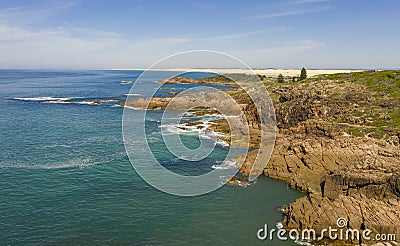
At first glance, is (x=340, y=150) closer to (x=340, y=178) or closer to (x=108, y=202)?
(x=340, y=178)

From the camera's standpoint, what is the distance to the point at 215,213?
32469 mm

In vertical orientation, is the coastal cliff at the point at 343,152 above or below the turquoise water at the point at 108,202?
above

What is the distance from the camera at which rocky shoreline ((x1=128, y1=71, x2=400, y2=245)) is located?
29062 millimetres

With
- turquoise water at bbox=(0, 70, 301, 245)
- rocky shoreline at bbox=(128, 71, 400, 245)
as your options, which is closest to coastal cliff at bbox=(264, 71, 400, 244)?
rocky shoreline at bbox=(128, 71, 400, 245)

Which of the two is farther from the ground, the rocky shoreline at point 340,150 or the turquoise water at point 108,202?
the rocky shoreline at point 340,150

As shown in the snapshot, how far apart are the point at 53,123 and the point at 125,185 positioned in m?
41.2

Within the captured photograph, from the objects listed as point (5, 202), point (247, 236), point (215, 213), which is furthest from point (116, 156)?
point (247, 236)

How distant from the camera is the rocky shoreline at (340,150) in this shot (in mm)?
29062

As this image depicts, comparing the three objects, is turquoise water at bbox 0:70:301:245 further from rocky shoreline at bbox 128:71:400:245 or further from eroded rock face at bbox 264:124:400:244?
rocky shoreline at bbox 128:71:400:245

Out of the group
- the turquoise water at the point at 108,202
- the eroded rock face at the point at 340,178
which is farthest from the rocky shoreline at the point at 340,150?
the turquoise water at the point at 108,202

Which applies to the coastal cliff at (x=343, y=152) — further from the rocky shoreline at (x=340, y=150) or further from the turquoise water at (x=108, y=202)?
the turquoise water at (x=108, y=202)

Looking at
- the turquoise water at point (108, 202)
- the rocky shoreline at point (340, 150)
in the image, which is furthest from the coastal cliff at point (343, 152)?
Result: the turquoise water at point (108, 202)

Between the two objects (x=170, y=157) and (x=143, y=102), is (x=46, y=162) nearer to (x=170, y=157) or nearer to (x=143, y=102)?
(x=170, y=157)

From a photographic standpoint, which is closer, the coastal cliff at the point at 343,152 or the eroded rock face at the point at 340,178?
the eroded rock face at the point at 340,178
